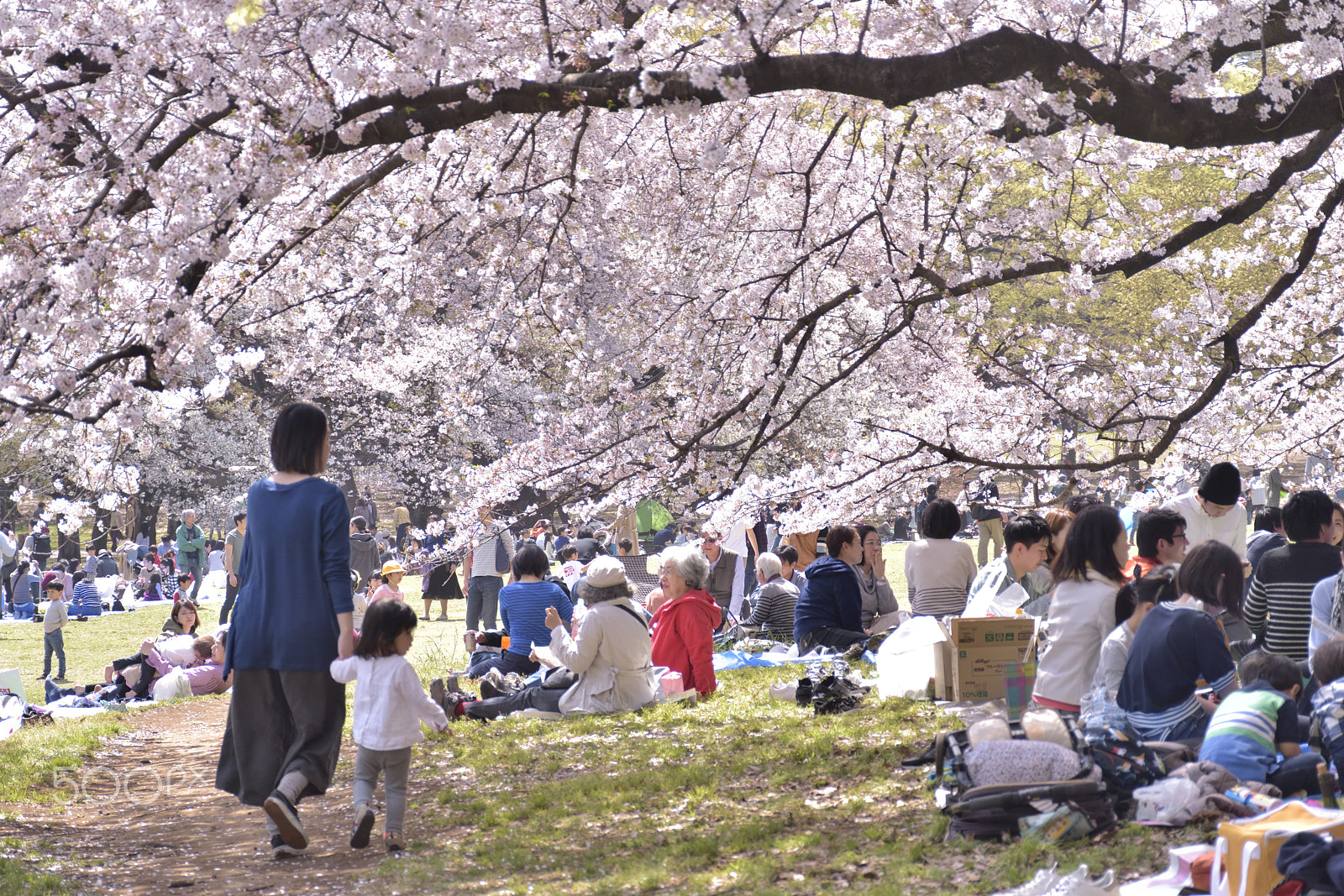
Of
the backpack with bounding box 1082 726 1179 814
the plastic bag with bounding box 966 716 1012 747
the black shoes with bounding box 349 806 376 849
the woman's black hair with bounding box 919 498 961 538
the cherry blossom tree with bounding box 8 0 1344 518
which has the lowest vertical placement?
the black shoes with bounding box 349 806 376 849

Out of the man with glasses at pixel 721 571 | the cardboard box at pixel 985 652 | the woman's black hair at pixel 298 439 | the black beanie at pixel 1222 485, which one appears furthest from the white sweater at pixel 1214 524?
the man with glasses at pixel 721 571

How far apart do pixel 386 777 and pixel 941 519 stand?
16.2 ft

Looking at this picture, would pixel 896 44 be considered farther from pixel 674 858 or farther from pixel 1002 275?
pixel 674 858

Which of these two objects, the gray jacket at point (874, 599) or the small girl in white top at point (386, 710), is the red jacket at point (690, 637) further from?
the small girl in white top at point (386, 710)

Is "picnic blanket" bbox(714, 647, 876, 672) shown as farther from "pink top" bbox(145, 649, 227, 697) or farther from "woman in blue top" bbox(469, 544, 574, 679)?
"pink top" bbox(145, 649, 227, 697)

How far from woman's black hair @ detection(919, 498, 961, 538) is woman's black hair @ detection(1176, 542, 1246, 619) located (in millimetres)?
3663

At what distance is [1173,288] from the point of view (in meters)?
29.2

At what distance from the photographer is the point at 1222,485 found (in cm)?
728

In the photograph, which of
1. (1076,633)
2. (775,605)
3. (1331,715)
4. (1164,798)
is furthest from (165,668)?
(1331,715)

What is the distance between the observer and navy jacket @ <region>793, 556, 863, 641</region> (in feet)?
31.0

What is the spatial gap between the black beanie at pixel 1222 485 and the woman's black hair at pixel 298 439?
202 inches

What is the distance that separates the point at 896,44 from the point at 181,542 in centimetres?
2031

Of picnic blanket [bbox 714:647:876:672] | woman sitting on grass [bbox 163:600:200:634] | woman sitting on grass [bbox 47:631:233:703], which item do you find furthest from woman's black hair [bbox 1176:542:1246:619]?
woman sitting on grass [bbox 163:600:200:634]

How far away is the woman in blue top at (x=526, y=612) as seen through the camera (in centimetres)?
940
